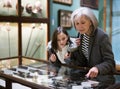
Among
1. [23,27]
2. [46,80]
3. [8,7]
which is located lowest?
[46,80]

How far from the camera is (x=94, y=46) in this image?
1518mm

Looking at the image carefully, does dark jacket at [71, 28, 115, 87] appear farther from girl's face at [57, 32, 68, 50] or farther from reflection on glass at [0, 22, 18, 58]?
reflection on glass at [0, 22, 18, 58]

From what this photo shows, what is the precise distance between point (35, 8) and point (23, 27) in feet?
1.50

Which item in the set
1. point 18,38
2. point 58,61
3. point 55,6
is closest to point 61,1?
point 55,6

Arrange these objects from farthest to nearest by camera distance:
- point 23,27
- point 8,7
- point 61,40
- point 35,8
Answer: point 35,8
point 23,27
point 8,7
point 61,40

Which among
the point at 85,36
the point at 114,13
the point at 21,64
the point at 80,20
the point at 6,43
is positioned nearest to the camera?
the point at 80,20

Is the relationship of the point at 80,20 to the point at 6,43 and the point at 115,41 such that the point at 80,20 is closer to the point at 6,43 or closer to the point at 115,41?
the point at 6,43

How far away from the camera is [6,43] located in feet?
12.2

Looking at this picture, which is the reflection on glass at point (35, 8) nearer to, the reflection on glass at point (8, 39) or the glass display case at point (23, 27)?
the glass display case at point (23, 27)

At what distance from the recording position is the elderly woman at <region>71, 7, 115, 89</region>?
4.55ft

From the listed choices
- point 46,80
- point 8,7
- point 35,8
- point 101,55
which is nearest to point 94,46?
point 101,55

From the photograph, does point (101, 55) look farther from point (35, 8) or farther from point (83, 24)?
point (35, 8)

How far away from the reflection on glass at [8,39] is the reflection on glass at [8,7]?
0.57 ft

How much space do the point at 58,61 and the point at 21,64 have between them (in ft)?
1.00
